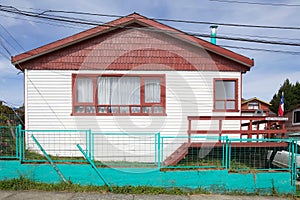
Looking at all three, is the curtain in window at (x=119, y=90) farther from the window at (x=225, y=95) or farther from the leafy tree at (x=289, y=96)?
the leafy tree at (x=289, y=96)

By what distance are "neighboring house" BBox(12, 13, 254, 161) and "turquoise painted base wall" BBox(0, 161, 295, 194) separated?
2.62m

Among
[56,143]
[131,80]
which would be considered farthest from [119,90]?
[56,143]

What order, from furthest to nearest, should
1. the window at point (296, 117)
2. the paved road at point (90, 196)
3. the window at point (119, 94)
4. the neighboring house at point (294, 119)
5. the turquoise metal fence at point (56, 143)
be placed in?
the window at point (296, 117), the neighboring house at point (294, 119), the window at point (119, 94), the turquoise metal fence at point (56, 143), the paved road at point (90, 196)

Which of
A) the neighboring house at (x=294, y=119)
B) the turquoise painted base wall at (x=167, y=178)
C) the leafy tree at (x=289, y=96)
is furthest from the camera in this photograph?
the leafy tree at (x=289, y=96)

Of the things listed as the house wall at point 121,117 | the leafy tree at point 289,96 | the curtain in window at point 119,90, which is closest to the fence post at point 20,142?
the house wall at point 121,117

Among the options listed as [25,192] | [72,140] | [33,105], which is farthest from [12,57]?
[25,192]

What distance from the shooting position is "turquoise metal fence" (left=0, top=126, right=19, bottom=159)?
7.32 meters

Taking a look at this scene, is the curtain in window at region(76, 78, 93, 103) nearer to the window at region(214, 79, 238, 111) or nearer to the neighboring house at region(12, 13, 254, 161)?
the neighboring house at region(12, 13, 254, 161)

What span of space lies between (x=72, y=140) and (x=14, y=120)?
2847 mm

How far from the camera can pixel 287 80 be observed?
4634 centimetres

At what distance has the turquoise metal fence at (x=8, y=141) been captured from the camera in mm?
7316

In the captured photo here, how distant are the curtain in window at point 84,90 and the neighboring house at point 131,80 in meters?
0.04

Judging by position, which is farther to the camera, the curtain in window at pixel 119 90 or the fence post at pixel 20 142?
the curtain in window at pixel 119 90

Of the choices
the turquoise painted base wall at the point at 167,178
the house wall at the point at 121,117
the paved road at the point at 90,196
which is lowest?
the paved road at the point at 90,196
